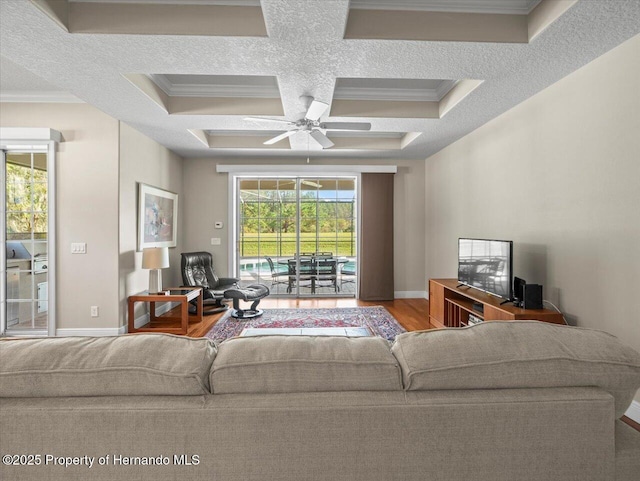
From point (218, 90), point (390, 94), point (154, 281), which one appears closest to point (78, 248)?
point (154, 281)

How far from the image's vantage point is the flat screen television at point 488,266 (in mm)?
3195

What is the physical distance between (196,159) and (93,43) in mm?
3726

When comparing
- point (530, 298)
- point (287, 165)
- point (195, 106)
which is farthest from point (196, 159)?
point (530, 298)

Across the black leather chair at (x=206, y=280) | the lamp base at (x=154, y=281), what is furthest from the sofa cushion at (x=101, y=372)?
the black leather chair at (x=206, y=280)

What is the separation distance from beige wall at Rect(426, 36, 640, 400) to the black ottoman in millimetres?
3118

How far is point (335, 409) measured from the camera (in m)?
0.81

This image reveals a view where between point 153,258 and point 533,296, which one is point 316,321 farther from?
point 533,296

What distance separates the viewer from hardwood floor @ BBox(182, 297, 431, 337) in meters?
4.47

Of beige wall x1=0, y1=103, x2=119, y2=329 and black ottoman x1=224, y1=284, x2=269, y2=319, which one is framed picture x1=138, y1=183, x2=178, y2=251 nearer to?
beige wall x1=0, y1=103, x2=119, y2=329

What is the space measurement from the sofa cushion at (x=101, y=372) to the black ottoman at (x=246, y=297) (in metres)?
3.90

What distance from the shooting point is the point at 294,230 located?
6.23 meters

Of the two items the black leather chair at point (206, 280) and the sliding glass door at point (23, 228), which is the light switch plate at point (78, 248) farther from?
the black leather chair at point (206, 280)

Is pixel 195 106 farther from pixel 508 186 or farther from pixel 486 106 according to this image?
pixel 508 186

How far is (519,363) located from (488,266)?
2959 millimetres
